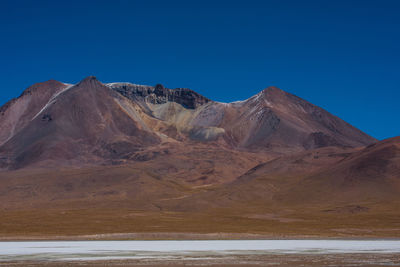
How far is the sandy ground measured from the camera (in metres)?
33.0

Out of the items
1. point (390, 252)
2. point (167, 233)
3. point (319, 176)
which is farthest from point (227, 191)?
point (390, 252)

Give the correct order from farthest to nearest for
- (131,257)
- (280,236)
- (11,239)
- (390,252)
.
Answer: (280,236), (11,239), (390,252), (131,257)

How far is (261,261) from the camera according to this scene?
34.8 meters

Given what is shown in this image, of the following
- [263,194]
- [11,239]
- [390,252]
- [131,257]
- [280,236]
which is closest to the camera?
[131,257]

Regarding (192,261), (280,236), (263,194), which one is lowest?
(192,261)

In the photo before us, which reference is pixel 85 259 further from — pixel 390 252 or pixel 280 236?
pixel 280 236

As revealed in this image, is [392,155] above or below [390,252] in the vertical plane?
above

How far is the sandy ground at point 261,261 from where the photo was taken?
3303 cm

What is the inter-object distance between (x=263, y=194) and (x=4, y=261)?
13736 centimetres

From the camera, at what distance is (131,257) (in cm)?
3775

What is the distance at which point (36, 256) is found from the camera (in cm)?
3819

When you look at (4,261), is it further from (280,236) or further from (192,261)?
(280,236)

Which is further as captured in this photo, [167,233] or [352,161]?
[352,161]

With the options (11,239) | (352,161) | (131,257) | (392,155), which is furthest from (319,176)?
(131,257)
